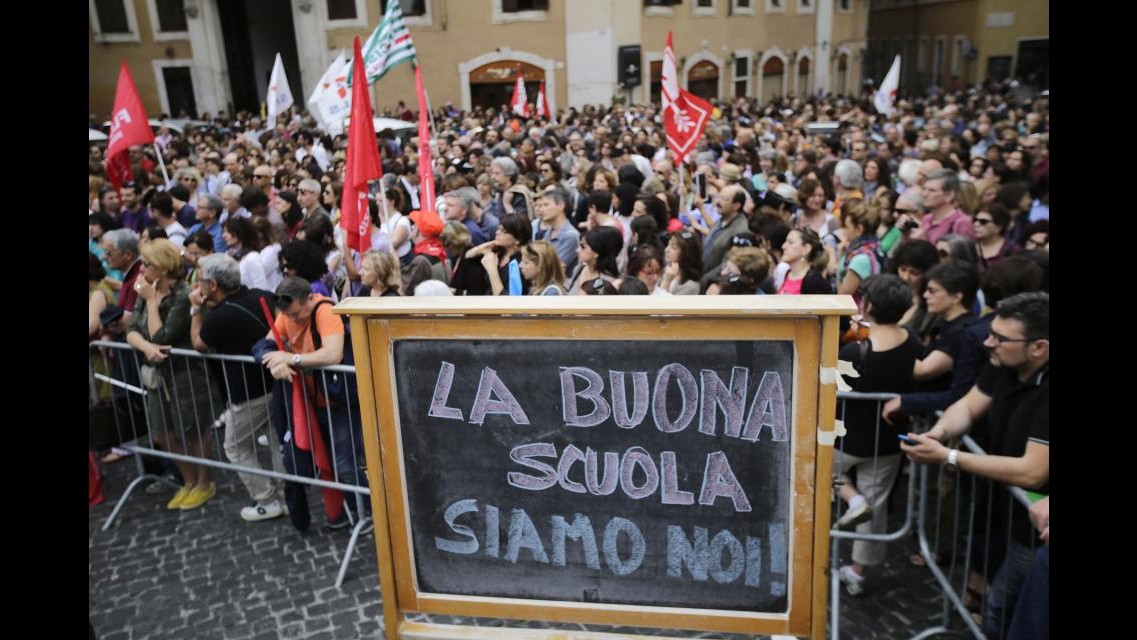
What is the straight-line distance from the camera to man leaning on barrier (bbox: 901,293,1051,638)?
3.09 metres

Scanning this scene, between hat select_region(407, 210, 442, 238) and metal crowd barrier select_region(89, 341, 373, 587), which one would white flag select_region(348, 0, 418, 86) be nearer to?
hat select_region(407, 210, 442, 238)

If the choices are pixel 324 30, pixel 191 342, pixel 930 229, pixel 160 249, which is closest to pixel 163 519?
pixel 191 342

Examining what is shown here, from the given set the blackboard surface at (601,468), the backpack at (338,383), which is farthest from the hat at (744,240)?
the blackboard surface at (601,468)

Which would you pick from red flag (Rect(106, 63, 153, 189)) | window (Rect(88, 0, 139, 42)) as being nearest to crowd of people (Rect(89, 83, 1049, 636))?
red flag (Rect(106, 63, 153, 189))

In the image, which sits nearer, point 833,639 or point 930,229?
point 833,639

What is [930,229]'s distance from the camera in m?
6.92

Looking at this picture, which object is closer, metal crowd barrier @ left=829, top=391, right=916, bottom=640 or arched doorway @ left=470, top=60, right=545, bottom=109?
metal crowd barrier @ left=829, top=391, right=916, bottom=640

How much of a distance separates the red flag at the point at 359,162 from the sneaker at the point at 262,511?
177cm

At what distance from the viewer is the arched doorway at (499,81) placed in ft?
105

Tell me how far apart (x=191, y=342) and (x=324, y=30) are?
28770mm

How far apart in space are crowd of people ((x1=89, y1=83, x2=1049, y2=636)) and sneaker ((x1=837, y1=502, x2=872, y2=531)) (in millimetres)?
11

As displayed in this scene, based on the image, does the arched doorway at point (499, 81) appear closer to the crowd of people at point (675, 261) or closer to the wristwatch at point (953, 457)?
the crowd of people at point (675, 261)

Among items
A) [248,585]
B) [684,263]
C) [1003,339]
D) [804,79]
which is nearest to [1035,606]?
[1003,339]
